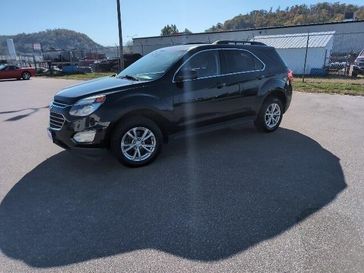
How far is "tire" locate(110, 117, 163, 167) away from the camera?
4.65m

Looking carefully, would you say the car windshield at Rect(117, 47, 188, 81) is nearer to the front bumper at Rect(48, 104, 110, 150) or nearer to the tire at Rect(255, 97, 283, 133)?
the front bumper at Rect(48, 104, 110, 150)

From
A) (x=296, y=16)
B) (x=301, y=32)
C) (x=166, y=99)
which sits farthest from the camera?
(x=296, y=16)

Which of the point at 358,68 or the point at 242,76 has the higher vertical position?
the point at 242,76

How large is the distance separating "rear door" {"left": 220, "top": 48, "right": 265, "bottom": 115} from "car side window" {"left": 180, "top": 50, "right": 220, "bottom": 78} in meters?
0.17

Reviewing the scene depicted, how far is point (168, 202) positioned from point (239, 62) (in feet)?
10.9

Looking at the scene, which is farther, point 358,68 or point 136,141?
point 358,68

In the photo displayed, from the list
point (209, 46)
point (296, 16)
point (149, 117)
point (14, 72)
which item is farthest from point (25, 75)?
point (296, 16)

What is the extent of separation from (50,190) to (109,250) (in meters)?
1.69

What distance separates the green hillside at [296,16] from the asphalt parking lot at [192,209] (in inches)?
3172

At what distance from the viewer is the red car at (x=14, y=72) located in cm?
2633

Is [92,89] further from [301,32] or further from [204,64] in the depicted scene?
[301,32]

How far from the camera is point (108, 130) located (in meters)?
4.57

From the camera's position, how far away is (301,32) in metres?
36.5

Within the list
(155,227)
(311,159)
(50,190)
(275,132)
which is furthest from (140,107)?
(275,132)
